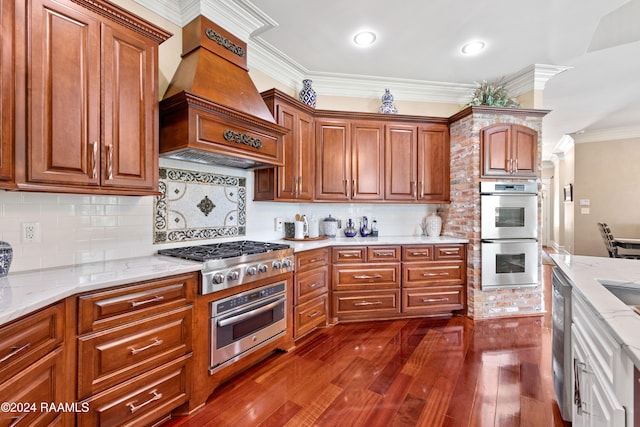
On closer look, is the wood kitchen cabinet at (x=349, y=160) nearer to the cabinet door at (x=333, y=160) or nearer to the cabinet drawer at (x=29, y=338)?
the cabinet door at (x=333, y=160)

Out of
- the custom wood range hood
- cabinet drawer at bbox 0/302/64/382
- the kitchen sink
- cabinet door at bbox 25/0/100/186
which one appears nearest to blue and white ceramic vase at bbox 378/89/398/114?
the custom wood range hood

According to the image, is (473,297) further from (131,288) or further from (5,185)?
(5,185)

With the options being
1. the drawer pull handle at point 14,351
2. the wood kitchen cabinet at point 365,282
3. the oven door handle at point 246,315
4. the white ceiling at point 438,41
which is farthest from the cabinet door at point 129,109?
the wood kitchen cabinet at point 365,282

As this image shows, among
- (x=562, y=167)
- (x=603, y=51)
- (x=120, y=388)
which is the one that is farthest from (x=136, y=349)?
(x=562, y=167)

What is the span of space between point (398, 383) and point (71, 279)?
2.11m

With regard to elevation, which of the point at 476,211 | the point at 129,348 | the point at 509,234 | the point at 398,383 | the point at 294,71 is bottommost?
the point at 398,383

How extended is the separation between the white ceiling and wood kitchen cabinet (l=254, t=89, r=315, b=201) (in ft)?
1.91

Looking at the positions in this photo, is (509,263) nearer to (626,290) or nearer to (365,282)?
(365,282)

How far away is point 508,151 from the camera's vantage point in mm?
3184

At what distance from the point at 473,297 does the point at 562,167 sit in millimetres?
7010

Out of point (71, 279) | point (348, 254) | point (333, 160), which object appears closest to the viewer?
point (71, 279)

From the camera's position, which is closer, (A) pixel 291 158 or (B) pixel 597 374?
(B) pixel 597 374

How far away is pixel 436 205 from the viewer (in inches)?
153

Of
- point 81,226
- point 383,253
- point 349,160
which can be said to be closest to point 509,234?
point 383,253
